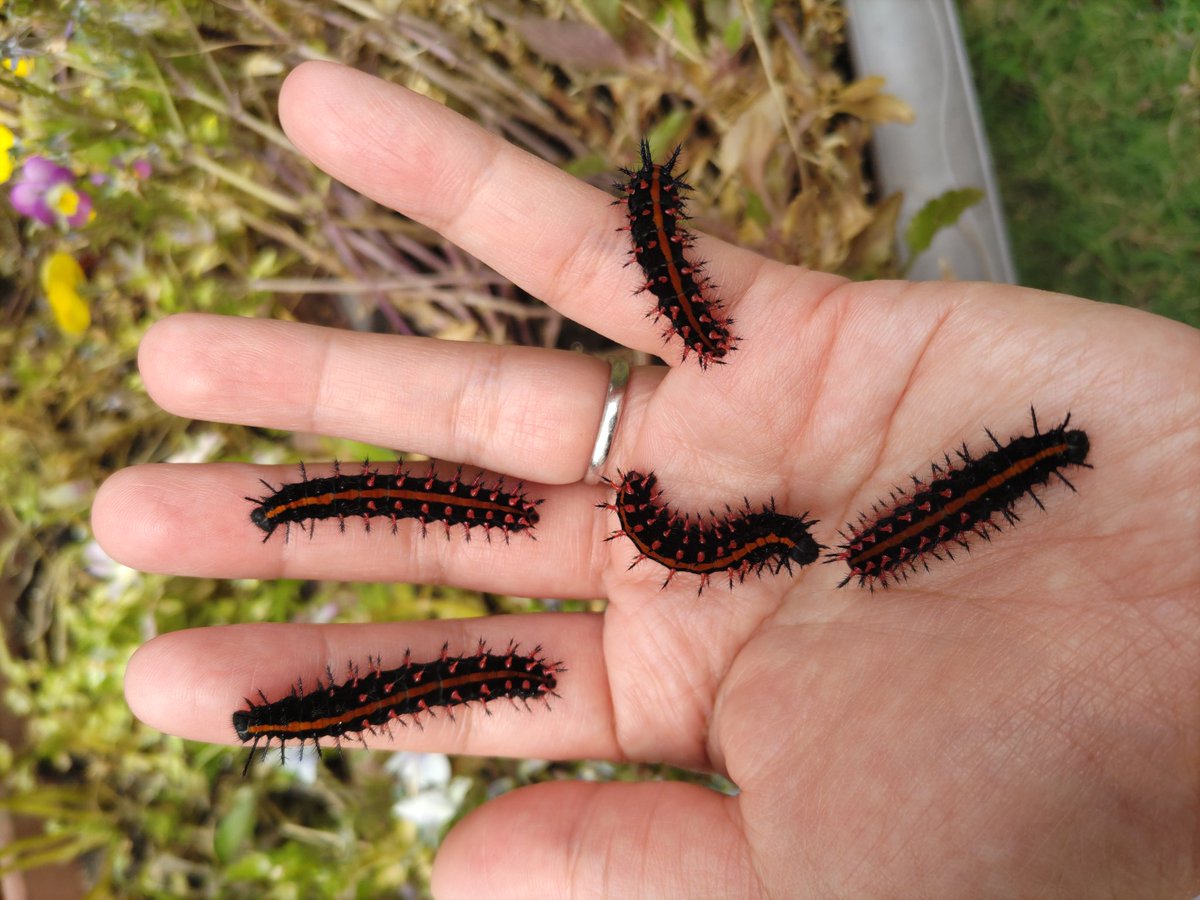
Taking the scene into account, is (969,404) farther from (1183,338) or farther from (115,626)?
(115,626)

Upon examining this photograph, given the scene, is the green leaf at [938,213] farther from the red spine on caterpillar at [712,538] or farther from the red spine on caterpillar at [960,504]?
the red spine on caterpillar at [712,538]

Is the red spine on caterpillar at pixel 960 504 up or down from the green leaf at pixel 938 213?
down

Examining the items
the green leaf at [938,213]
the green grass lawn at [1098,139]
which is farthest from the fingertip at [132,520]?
the green grass lawn at [1098,139]

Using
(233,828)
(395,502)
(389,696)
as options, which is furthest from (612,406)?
(233,828)

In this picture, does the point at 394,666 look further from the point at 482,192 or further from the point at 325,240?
the point at 325,240

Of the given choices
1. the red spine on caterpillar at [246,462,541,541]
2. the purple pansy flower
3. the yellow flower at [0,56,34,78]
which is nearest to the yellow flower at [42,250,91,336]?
the purple pansy flower

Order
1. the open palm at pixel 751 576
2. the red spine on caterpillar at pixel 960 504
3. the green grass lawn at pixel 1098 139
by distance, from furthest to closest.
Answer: the green grass lawn at pixel 1098 139, the red spine on caterpillar at pixel 960 504, the open palm at pixel 751 576

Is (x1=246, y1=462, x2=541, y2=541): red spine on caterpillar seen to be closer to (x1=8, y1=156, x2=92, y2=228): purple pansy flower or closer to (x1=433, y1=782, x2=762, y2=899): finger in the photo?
(x1=433, y1=782, x2=762, y2=899): finger
